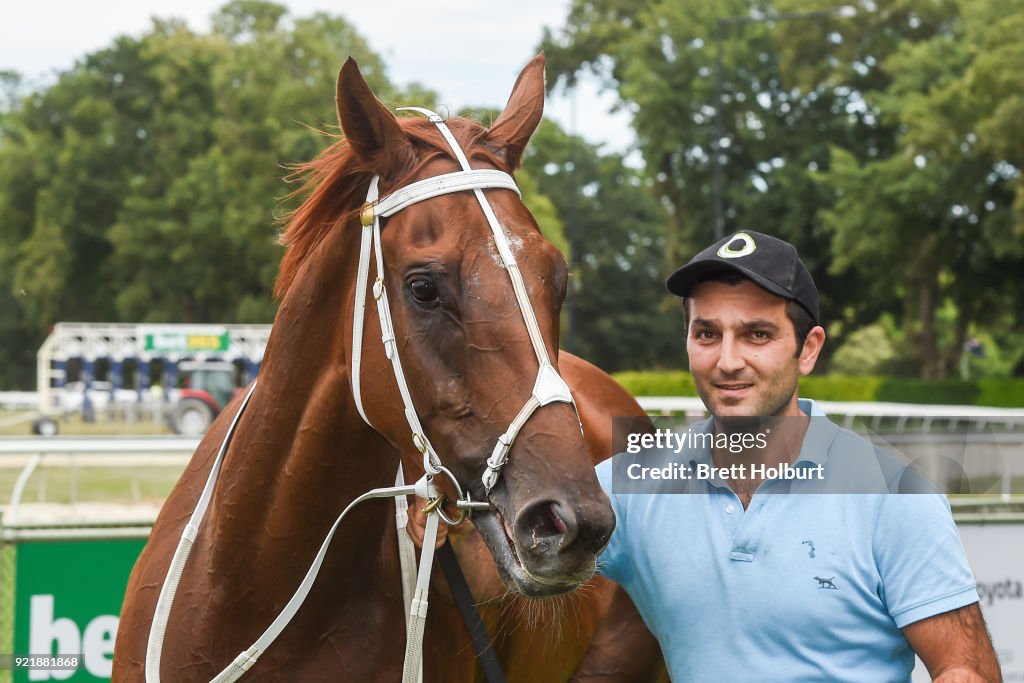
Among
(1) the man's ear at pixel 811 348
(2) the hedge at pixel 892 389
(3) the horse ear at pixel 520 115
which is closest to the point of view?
(1) the man's ear at pixel 811 348

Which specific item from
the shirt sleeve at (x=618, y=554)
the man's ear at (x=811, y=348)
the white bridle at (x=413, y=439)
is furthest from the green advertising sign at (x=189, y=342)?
the man's ear at (x=811, y=348)

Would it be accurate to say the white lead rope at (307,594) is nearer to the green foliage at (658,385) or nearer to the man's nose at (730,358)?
the man's nose at (730,358)

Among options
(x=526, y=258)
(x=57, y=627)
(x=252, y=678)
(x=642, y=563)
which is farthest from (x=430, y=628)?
(x=57, y=627)

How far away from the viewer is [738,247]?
2.30m

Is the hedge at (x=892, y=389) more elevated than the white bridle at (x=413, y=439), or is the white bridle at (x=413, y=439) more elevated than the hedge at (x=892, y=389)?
the white bridle at (x=413, y=439)

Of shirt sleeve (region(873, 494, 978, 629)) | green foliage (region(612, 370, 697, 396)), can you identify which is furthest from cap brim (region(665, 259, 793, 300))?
green foliage (region(612, 370, 697, 396))

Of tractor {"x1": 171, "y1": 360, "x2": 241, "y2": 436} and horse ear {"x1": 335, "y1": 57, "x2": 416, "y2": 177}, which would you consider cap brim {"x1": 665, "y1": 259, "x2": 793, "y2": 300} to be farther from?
tractor {"x1": 171, "y1": 360, "x2": 241, "y2": 436}

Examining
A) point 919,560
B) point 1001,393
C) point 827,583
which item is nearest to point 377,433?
point 827,583

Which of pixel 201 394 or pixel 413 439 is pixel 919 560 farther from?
pixel 201 394

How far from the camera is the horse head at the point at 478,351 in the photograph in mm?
2020

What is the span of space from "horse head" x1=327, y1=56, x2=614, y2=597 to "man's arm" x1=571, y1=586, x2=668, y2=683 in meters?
0.88

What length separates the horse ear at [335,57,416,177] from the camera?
2.41 m

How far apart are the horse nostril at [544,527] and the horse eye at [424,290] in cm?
52

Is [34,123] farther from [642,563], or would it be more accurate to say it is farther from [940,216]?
[642,563]
